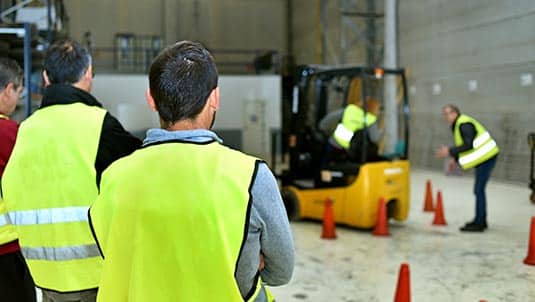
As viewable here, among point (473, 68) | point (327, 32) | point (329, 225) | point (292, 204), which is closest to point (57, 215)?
point (329, 225)

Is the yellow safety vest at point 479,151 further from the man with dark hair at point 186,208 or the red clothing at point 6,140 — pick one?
the man with dark hair at point 186,208

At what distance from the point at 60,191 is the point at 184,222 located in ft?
3.49

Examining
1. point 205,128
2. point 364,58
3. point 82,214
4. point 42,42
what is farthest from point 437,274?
point 364,58

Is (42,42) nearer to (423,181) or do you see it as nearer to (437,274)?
(437,274)

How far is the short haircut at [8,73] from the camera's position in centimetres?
293

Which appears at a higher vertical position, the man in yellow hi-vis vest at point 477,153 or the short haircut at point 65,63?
the short haircut at point 65,63

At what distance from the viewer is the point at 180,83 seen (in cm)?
168

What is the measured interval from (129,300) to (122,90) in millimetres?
Answer: 18467

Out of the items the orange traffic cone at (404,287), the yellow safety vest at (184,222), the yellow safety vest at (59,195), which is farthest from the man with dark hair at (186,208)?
the orange traffic cone at (404,287)

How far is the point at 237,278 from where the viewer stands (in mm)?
1716

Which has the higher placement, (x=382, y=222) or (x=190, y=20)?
(x=190, y=20)

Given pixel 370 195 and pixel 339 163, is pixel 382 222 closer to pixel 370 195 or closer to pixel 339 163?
pixel 370 195

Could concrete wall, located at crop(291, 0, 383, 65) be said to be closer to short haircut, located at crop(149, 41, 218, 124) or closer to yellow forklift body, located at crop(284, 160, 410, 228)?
yellow forklift body, located at crop(284, 160, 410, 228)

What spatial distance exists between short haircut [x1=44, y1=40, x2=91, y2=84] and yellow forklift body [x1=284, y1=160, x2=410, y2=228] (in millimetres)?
6246
